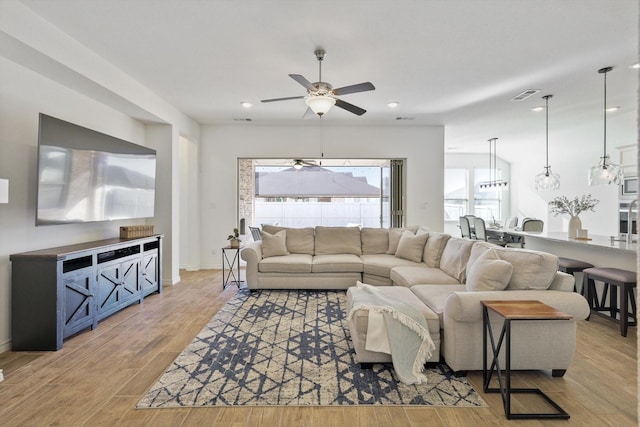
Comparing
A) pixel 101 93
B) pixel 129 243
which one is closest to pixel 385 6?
pixel 101 93

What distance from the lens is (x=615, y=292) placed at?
11.1 ft

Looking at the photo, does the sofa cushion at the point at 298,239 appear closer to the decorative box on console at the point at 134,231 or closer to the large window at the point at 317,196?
the decorative box on console at the point at 134,231

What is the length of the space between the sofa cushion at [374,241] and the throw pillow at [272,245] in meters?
1.29

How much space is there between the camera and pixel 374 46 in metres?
3.04

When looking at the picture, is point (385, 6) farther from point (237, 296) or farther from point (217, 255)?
point (217, 255)

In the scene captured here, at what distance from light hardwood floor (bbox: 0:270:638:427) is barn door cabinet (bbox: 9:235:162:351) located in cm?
14

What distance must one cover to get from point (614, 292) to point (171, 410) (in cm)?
432

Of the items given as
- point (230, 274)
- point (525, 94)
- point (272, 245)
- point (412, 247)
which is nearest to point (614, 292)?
point (412, 247)

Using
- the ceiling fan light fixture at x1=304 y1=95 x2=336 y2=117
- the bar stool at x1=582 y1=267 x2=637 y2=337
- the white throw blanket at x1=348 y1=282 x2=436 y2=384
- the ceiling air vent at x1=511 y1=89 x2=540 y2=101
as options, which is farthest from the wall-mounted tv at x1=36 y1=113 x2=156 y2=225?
the bar stool at x1=582 y1=267 x2=637 y2=337

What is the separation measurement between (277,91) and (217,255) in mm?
3385

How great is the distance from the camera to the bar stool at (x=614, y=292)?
3.04m

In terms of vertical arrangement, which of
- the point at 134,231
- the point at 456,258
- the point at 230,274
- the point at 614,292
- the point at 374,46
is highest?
the point at 374,46

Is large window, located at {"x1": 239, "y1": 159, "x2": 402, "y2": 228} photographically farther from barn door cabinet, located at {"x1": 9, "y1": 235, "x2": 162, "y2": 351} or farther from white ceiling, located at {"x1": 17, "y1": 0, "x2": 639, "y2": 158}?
barn door cabinet, located at {"x1": 9, "y1": 235, "x2": 162, "y2": 351}

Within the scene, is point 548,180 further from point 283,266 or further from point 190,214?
point 190,214
